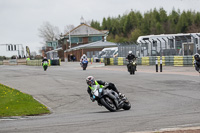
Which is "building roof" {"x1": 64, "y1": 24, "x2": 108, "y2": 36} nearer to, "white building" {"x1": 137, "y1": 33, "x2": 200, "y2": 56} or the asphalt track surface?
"white building" {"x1": 137, "y1": 33, "x2": 200, "y2": 56}

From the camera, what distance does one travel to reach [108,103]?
38.0ft

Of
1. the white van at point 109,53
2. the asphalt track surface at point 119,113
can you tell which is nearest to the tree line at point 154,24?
the white van at point 109,53

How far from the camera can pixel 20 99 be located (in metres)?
15.3

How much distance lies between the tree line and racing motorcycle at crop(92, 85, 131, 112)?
83.6 metres

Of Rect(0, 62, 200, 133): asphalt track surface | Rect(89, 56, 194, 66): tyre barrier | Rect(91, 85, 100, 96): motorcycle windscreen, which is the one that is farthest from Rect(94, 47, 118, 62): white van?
Rect(91, 85, 100, 96): motorcycle windscreen

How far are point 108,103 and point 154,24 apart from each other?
95.7m

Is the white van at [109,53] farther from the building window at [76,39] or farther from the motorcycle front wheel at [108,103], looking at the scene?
the motorcycle front wheel at [108,103]

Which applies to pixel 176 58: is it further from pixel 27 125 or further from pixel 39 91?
pixel 27 125

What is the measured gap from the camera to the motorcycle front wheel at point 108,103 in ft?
37.7

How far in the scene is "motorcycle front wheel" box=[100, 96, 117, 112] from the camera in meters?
11.5

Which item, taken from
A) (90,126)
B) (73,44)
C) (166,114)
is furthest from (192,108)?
(73,44)

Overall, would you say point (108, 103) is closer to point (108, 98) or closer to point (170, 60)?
point (108, 98)

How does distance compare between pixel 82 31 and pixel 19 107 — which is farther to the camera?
pixel 82 31

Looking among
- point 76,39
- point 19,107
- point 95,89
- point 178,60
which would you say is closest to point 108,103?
point 95,89
